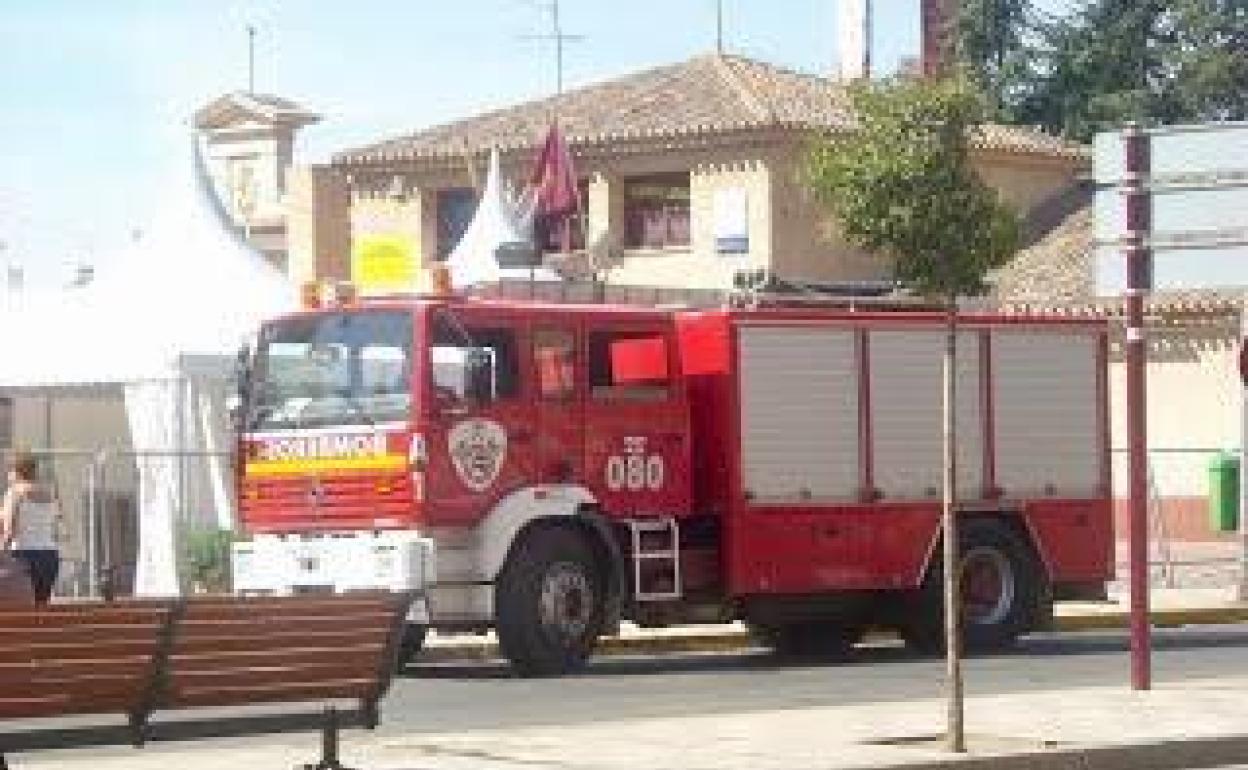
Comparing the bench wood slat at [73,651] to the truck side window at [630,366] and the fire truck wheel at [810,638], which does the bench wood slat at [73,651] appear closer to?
the truck side window at [630,366]

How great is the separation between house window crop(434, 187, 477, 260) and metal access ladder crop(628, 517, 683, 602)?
29.7 m

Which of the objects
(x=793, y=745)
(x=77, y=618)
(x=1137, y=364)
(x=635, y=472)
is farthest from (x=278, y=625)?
(x=635, y=472)

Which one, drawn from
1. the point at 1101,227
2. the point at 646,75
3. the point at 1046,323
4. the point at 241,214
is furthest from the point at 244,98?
the point at 1101,227

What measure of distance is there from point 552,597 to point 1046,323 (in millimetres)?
5449

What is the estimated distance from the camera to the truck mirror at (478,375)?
2105 centimetres

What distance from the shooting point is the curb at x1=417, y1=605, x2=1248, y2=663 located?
79.0 ft

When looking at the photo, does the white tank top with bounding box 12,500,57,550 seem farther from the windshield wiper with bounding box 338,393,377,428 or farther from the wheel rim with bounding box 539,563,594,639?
the wheel rim with bounding box 539,563,594,639

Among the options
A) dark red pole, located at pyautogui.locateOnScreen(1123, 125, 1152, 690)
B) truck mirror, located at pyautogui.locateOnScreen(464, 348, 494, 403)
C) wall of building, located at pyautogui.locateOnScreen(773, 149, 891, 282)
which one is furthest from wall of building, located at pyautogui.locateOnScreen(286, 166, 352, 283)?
dark red pole, located at pyautogui.locateOnScreen(1123, 125, 1152, 690)

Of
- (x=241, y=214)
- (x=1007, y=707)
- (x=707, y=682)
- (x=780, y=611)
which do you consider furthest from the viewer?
(x=241, y=214)

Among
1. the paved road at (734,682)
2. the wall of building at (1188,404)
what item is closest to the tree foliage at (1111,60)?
the wall of building at (1188,404)

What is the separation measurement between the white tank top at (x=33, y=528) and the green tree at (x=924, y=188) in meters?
8.50

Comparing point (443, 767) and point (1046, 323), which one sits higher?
point (1046, 323)

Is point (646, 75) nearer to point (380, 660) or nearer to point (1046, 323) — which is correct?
point (1046, 323)

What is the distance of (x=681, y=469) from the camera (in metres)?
22.3
